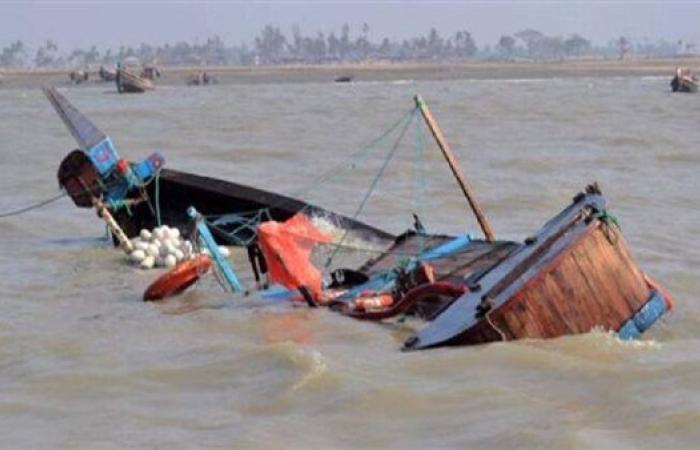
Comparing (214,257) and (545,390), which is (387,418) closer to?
(545,390)

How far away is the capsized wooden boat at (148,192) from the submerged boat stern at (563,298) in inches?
219

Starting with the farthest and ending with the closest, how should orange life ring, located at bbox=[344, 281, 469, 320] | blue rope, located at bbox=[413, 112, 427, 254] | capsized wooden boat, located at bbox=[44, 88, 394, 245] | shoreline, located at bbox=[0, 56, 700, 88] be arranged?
1. shoreline, located at bbox=[0, 56, 700, 88]
2. blue rope, located at bbox=[413, 112, 427, 254]
3. capsized wooden boat, located at bbox=[44, 88, 394, 245]
4. orange life ring, located at bbox=[344, 281, 469, 320]

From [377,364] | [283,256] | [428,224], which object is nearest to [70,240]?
[428,224]

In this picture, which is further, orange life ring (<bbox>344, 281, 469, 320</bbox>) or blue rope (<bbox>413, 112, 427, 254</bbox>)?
blue rope (<bbox>413, 112, 427, 254</bbox>)

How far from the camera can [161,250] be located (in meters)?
14.2

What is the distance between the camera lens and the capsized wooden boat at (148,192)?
49.1ft

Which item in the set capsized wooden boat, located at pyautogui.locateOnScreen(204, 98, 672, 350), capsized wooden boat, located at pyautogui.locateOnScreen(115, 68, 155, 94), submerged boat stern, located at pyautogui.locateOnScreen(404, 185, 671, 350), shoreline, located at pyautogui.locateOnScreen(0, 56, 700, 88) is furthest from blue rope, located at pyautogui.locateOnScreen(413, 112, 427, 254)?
shoreline, located at pyautogui.locateOnScreen(0, 56, 700, 88)

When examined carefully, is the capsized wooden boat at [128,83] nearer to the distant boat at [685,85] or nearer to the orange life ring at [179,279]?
the distant boat at [685,85]

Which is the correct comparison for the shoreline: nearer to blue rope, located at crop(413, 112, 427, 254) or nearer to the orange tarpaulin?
blue rope, located at crop(413, 112, 427, 254)

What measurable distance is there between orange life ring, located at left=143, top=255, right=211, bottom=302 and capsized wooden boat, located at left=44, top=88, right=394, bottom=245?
2.78 m

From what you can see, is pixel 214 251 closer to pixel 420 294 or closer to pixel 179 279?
pixel 179 279

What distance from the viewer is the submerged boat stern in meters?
9.02

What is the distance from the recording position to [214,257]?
11.9 metres

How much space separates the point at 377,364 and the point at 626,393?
69.6 inches
